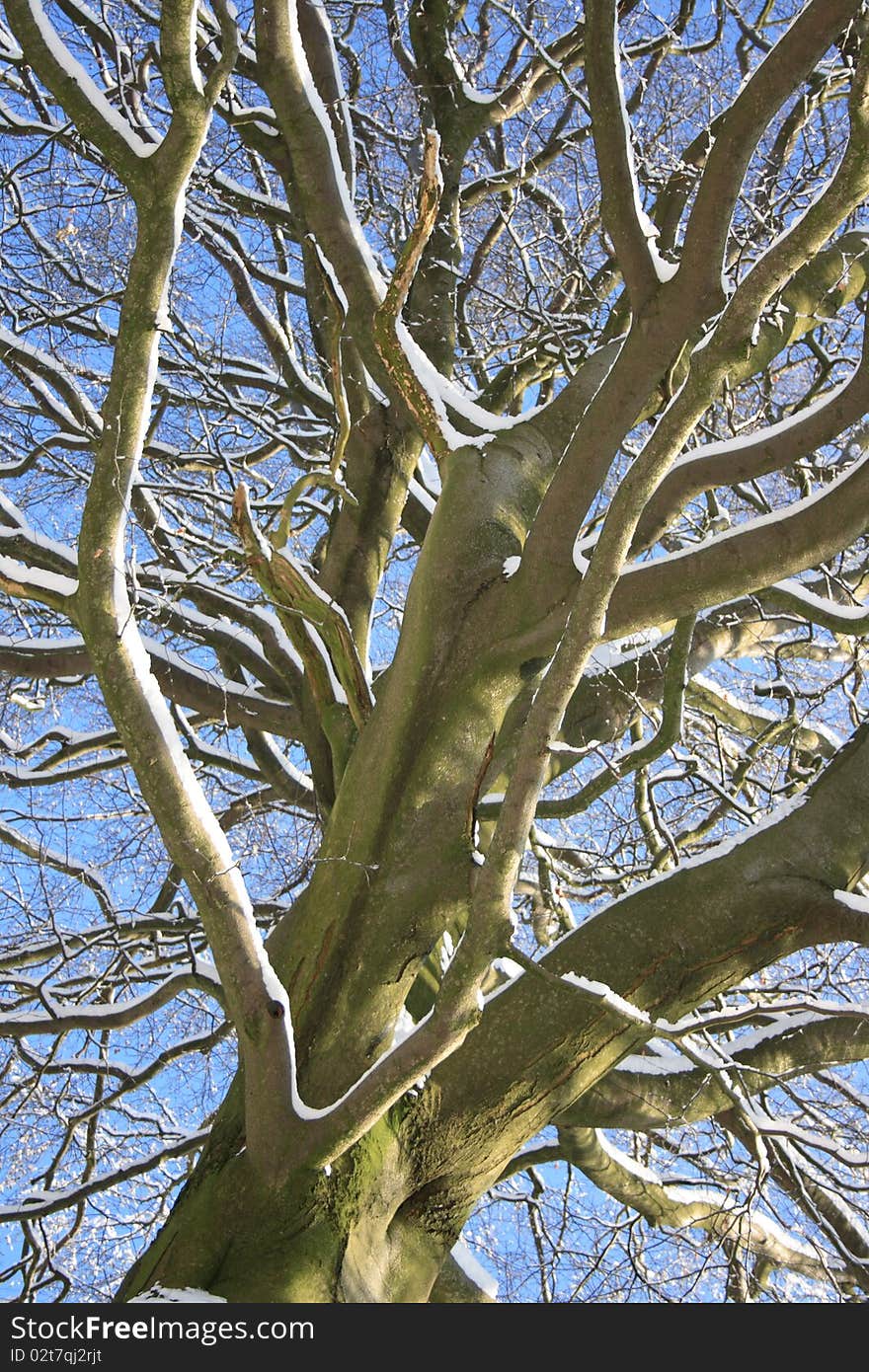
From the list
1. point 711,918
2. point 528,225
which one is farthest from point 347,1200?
point 528,225

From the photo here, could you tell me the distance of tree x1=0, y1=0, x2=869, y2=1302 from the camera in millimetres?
2609

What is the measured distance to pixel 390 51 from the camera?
5.43 metres

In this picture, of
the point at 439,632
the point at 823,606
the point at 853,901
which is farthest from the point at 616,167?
the point at 853,901

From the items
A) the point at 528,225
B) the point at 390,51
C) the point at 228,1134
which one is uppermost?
the point at 390,51

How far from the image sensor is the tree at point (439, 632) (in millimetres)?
2609

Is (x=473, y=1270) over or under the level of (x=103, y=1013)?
under

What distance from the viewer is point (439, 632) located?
321cm

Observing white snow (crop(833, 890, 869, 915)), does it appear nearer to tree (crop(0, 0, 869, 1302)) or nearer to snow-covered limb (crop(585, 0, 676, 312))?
tree (crop(0, 0, 869, 1302))

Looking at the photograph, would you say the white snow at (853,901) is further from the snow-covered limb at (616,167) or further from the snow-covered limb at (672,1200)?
the snow-covered limb at (616,167)

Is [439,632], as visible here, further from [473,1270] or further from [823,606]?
[473,1270]

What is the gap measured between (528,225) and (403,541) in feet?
5.52

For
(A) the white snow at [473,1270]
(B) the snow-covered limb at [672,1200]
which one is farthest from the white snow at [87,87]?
(A) the white snow at [473,1270]
